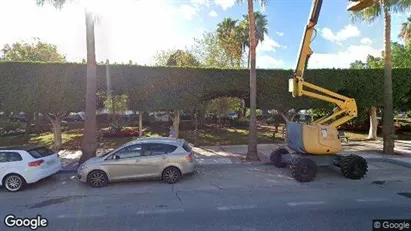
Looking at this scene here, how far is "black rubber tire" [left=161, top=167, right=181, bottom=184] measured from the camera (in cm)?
945

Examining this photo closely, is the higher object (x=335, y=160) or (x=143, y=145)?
(x=143, y=145)

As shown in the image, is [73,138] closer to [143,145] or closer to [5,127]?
[5,127]

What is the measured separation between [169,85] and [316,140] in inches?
337

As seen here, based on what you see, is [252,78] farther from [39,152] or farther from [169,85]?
[39,152]

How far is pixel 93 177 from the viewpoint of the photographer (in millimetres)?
9234

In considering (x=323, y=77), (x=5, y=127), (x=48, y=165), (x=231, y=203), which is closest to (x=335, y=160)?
(x=231, y=203)

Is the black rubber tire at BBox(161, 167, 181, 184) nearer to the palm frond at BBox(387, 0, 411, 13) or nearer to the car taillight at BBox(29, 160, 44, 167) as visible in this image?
the car taillight at BBox(29, 160, 44, 167)

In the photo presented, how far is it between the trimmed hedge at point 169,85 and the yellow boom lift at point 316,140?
585 cm

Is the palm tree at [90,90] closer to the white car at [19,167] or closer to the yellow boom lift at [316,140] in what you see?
the white car at [19,167]

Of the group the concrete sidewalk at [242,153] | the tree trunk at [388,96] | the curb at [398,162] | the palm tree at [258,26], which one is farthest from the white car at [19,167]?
the palm tree at [258,26]

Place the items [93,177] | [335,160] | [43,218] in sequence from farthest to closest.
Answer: [335,160], [93,177], [43,218]

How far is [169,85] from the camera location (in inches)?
625

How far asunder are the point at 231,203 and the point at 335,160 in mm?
4869

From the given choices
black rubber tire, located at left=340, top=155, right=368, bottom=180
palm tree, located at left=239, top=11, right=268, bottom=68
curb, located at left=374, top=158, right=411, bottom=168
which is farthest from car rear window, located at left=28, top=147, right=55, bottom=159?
palm tree, located at left=239, top=11, right=268, bottom=68
